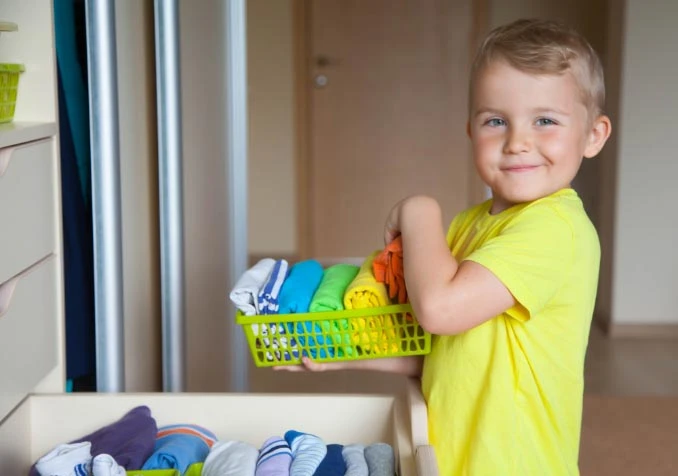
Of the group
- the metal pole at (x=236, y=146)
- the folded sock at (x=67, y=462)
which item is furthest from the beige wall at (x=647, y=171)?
the folded sock at (x=67, y=462)

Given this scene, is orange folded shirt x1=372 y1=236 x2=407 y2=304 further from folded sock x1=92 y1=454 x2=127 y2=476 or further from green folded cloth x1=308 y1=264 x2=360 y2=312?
folded sock x1=92 y1=454 x2=127 y2=476

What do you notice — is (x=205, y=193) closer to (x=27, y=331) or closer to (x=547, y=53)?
Result: (x=27, y=331)

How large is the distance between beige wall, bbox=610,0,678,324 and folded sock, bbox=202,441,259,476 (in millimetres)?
3180

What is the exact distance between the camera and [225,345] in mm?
2551

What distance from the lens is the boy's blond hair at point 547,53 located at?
1099 mm

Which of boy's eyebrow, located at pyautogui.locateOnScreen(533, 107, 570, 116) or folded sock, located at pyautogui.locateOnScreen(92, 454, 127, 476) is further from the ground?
boy's eyebrow, located at pyautogui.locateOnScreen(533, 107, 570, 116)

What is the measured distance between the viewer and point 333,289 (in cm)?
117

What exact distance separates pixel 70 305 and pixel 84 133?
1.05 feet

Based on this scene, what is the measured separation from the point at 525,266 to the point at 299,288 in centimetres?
29

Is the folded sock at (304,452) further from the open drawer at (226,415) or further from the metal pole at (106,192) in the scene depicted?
the metal pole at (106,192)

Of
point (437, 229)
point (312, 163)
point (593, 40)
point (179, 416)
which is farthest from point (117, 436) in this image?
point (593, 40)

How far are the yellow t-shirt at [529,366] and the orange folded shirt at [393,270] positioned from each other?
9 centimetres

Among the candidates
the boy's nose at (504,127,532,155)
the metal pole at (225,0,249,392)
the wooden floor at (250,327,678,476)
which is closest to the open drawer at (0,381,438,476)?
the boy's nose at (504,127,532,155)

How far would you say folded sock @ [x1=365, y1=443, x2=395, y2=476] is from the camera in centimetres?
108
